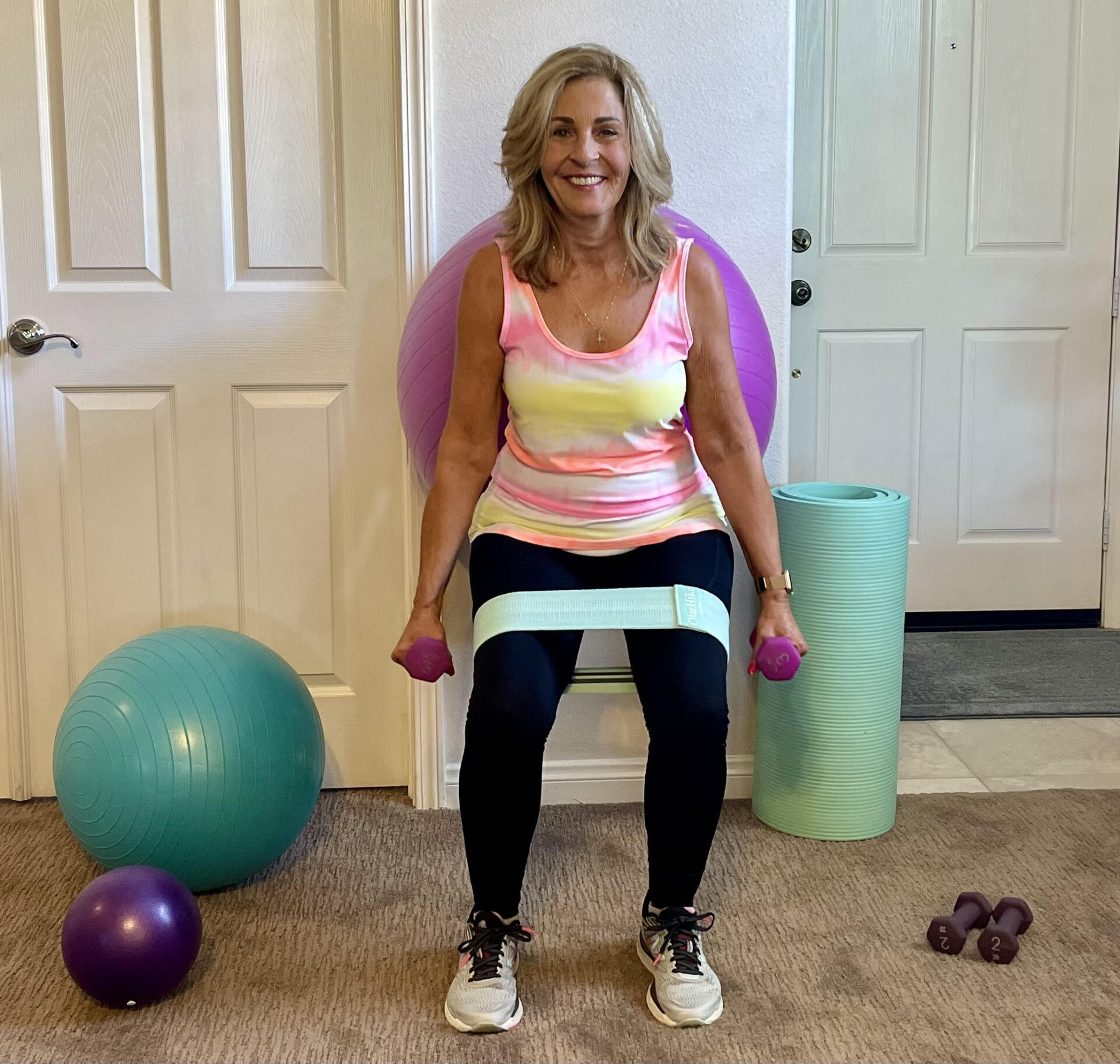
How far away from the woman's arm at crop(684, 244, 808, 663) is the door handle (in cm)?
119

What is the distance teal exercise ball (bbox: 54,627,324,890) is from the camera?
1842 mm

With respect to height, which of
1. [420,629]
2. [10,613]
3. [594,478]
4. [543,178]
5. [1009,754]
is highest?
[543,178]

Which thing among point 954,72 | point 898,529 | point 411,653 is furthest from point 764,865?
point 954,72

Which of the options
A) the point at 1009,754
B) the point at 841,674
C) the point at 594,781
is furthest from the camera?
the point at 1009,754

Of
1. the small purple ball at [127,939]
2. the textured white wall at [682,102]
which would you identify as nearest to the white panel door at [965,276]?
the textured white wall at [682,102]

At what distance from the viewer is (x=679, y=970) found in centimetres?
162

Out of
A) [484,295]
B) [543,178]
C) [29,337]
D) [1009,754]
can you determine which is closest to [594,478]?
[484,295]

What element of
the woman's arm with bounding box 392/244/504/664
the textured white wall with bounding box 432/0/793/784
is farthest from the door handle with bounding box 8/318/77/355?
the woman's arm with bounding box 392/244/504/664

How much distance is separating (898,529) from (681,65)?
91cm

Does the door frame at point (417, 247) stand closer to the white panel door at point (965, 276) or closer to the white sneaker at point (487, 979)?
the white sneaker at point (487, 979)

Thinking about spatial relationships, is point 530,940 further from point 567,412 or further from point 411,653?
point 567,412

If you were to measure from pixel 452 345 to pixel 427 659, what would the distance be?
50 cm

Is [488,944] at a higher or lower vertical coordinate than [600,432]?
lower

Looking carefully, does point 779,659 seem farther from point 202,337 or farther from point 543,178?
point 202,337
